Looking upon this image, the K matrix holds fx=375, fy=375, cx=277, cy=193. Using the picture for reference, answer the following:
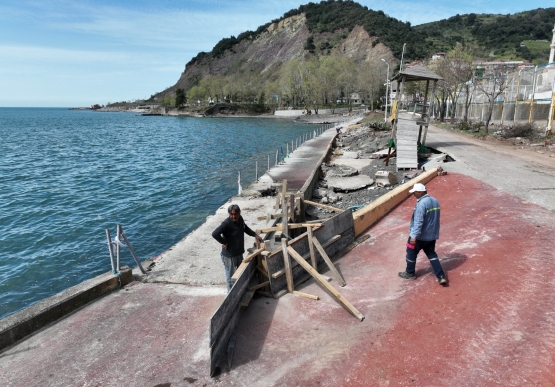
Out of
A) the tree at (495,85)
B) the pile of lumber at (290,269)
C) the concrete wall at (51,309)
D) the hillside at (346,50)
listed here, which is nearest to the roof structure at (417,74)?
the tree at (495,85)

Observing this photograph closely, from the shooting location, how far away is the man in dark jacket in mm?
6590

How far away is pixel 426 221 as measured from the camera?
646 centimetres

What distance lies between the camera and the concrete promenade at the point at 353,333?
15.7 ft

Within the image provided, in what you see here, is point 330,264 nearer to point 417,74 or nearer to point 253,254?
point 253,254

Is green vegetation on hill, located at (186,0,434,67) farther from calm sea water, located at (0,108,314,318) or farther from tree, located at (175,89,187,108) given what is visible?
calm sea water, located at (0,108,314,318)

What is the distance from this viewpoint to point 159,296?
7.31 m

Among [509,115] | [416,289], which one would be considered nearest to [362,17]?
[509,115]

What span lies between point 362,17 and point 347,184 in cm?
18583

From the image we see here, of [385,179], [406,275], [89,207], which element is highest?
[406,275]

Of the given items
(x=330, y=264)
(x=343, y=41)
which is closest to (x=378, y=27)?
(x=343, y=41)

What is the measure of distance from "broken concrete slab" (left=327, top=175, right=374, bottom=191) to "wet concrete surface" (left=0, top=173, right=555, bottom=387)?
7.52 metres

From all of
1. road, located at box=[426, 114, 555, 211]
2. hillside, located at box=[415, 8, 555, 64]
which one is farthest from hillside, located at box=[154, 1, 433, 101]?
road, located at box=[426, 114, 555, 211]

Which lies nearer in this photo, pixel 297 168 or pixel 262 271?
pixel 262 271

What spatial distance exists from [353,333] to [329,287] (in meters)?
1.10
